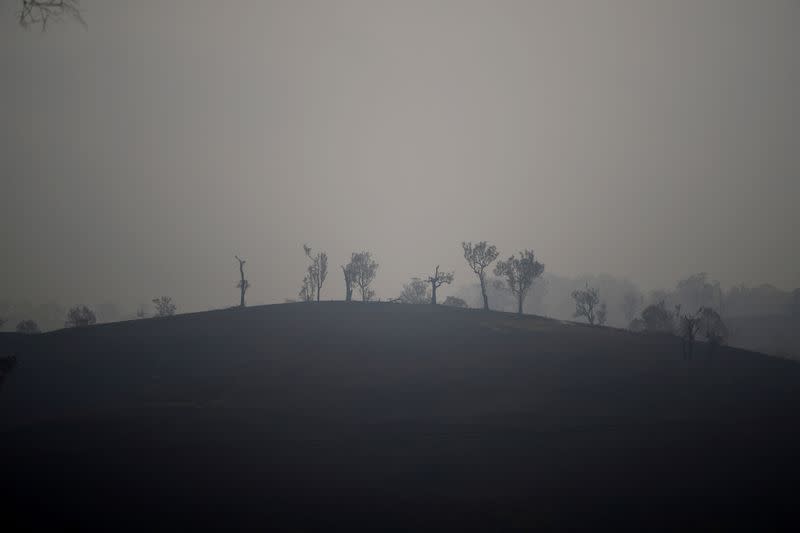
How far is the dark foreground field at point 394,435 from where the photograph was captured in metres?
18.6

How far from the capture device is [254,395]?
33656 millimetres

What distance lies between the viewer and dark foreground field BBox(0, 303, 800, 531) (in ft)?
61.1

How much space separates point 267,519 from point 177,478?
6636 mm

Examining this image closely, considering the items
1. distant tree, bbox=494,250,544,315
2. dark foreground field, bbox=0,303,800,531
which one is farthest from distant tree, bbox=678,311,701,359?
distant tree, bbox=494,250,544,315

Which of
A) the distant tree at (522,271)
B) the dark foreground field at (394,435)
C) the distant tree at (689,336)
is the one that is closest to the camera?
the dark foreground field at (394,435)

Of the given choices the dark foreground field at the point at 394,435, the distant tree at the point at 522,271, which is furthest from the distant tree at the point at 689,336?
the distant tree at the point at 522,271

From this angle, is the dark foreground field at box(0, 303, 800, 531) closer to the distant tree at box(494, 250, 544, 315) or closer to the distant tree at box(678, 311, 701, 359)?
the distant tree at box(678, 311, 701, 359)

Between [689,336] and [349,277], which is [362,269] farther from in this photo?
[689,336]

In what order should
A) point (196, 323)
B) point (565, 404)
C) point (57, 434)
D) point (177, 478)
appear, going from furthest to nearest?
point (196, 323) → point (565, 404) → point (57, 434) → point (177, 478)

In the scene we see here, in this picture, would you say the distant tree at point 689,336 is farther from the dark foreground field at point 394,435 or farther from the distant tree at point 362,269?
the distant tree at point 362,269

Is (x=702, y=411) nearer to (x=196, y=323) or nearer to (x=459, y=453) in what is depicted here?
(x=459, y=453)

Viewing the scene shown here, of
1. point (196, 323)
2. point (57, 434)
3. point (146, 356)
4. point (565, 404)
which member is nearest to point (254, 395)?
point (57, 434)

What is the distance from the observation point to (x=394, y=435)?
2641 centimetres

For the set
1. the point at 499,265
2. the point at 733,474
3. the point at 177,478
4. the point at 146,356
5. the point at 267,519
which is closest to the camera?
the point at 267,519
